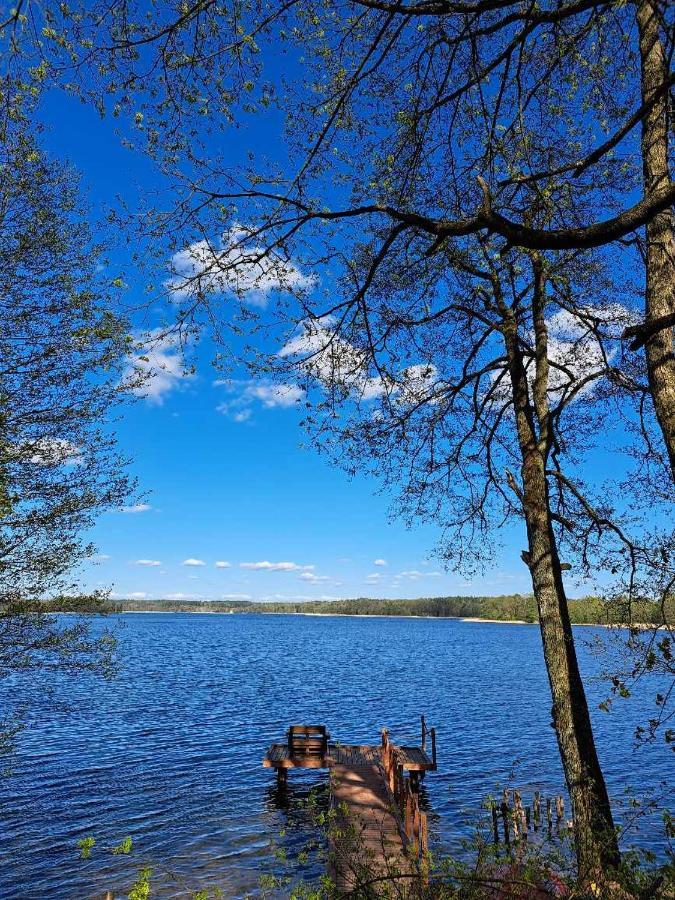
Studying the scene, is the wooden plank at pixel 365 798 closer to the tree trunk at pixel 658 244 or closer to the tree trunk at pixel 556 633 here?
the tree trunk at pixel 556 633

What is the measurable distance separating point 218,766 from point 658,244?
26.4 metres

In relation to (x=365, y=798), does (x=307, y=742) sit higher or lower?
lower

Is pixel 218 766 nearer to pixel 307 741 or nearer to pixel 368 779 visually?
pixel 307 741

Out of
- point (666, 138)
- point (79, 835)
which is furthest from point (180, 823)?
point (666, 138)

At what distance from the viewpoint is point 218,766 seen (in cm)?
2570

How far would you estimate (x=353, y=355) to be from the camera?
31.2ft

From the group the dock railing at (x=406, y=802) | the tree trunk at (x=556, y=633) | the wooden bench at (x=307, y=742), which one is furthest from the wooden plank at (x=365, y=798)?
the tree trunk at (x=556, y=633)

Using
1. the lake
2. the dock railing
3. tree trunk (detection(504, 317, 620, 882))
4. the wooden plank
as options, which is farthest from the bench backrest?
tree trunk (detection(504, 317, 620, 882))

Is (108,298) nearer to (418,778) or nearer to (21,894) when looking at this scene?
(21,894)

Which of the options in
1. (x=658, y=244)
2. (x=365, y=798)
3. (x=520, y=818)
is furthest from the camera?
(x=365, y=798)

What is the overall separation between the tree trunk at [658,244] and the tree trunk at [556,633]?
4.36 meters

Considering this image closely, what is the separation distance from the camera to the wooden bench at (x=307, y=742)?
23047mm

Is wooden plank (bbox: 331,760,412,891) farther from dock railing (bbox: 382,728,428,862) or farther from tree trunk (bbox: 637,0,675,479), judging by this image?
tree trunk (bbox: 637,0,675,479)

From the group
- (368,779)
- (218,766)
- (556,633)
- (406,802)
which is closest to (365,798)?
(368,779)
